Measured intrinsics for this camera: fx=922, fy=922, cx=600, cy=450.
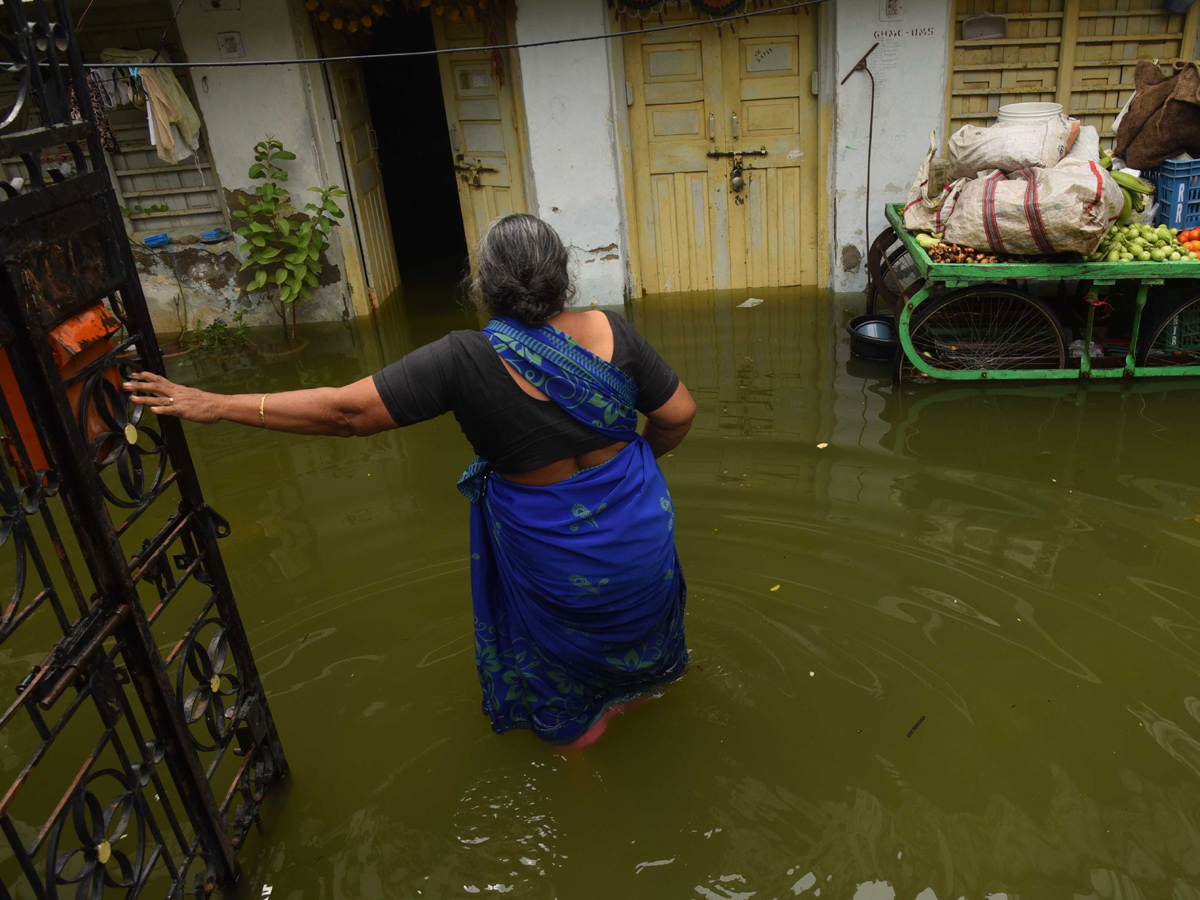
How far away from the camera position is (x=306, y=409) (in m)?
2.44

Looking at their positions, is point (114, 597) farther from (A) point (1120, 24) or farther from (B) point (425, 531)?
(A) point (1120, 24)

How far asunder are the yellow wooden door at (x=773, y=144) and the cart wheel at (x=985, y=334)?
1898mm

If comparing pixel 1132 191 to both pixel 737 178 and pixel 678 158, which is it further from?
pixel 678 158

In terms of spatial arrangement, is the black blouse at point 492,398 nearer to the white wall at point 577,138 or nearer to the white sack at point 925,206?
the white sack at point 925,206

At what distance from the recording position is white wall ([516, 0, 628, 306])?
6.92 meters

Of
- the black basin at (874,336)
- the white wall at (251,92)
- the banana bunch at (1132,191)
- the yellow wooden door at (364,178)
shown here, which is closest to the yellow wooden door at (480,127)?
the yellow wooden door at (364,178)

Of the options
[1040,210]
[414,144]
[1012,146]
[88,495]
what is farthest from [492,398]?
[414,144]

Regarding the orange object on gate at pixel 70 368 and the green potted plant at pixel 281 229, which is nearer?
the orange object on gate at pixel 70 368

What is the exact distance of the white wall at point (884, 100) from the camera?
21.9 feet

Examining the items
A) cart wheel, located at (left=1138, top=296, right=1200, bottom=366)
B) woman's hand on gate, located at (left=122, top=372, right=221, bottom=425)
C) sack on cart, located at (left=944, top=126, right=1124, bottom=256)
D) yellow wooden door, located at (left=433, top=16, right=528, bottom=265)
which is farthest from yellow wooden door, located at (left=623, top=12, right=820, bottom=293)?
woman's hand on gate, located at (left=122, top=372, right=221, bottom=425)

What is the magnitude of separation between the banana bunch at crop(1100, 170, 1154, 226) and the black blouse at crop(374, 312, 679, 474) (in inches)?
161

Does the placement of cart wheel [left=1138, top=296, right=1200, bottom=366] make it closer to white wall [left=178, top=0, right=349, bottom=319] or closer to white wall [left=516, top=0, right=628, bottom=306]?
white wall [left=516, top=0, right=628, bottom=306]

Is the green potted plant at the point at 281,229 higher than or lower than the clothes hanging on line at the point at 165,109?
lower

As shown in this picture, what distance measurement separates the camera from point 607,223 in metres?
7.57
